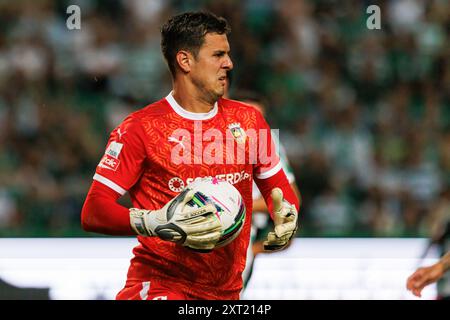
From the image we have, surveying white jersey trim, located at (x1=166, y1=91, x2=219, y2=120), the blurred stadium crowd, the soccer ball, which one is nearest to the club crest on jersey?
white jersey trim, located at (x1=166, y1=91, x2=219, y2=120)

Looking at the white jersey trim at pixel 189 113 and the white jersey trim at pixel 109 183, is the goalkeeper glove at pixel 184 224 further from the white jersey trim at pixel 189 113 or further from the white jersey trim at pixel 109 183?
the white jersey trim at pixel 189 113

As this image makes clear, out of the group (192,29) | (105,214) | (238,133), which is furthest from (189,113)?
(105,214)

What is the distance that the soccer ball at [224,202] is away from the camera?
3990 mm

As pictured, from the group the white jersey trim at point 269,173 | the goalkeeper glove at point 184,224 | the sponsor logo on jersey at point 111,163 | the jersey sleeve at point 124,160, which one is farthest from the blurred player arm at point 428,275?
the sponsor logo on jersey at point 111,163

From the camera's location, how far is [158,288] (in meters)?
4.30

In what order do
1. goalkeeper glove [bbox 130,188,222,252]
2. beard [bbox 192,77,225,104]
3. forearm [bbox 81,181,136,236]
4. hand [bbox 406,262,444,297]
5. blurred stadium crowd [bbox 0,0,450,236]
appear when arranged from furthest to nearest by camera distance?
blurred stadium crowd [bbox 0,0,450,236]
hand [bbox 406,262,444,297]
beard [bbox 192,77,225,104]
forearm [bbox 81,181,136,236]
goalkeeper glove [bbox 130,188,222,252]

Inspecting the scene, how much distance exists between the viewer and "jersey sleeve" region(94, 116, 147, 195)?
4.20 metres

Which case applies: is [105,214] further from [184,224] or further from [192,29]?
[192,29]

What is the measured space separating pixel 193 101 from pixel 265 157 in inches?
18.2

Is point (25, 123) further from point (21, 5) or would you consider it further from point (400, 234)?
point (400, 234)

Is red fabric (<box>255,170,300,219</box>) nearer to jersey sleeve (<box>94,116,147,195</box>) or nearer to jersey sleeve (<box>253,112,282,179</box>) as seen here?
jersey sleeve (<box>253,112,282,179</box>)

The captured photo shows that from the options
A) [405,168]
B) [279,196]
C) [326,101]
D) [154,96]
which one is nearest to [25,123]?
[154,96]

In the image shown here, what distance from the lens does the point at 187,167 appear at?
4.31 metres

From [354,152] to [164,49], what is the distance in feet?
19.0
